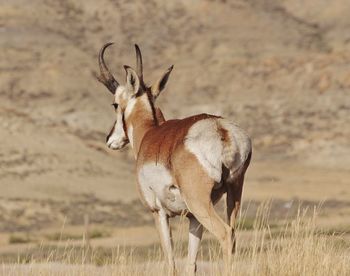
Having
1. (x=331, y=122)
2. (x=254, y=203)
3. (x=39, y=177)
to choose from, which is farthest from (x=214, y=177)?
(x=331, y=122)

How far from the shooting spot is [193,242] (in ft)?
32.2

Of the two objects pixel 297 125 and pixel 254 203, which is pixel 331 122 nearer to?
pixel 297 125

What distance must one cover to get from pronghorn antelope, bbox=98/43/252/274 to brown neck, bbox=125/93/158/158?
1.15 ft

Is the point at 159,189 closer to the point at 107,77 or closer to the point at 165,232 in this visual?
the point at 165,232

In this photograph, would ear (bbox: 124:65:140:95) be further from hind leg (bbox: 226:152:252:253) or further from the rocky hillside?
the rocky hillside

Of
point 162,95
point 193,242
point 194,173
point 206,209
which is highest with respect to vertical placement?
point 194,173

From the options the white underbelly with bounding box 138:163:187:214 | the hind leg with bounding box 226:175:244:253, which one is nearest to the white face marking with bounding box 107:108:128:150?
the white underbelly with bounding box 138:163:187:214

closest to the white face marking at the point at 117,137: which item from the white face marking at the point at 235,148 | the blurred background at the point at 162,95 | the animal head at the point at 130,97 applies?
the animal head at the point at 130,97

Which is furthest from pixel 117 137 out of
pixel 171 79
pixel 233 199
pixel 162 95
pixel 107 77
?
pixel 171 79

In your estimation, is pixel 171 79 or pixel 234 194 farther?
pixel 171 79

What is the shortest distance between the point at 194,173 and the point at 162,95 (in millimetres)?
60493

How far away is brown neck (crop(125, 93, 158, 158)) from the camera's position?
10570 millimetres

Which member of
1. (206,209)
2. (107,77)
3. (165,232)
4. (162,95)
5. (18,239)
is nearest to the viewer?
(206,209)

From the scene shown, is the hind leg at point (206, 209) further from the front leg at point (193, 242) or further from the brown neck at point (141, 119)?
the brown neck at point (141, 119)
